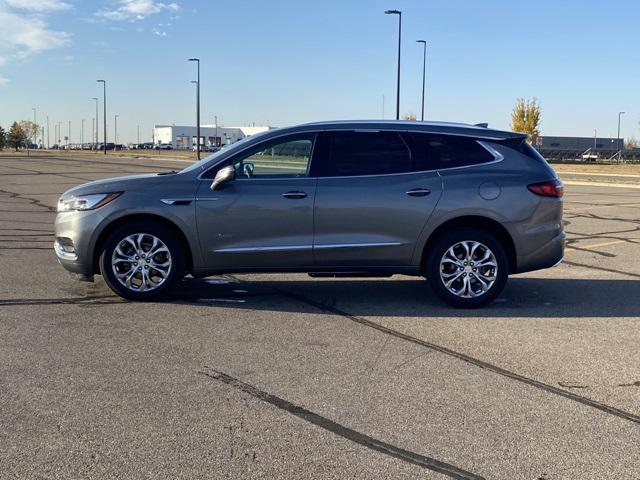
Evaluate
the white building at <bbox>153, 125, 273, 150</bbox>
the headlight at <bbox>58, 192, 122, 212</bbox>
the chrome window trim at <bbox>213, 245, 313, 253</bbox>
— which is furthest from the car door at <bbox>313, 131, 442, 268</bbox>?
the white building at <bbox>153, 125, 273, 150</bbox>

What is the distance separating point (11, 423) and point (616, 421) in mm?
3589

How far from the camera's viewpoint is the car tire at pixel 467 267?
694 centimetres

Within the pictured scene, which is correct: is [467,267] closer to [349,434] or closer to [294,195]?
[294,195]

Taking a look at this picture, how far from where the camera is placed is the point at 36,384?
15.1 ft

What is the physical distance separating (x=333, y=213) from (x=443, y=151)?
1.32 metres

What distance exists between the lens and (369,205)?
22.4 ft

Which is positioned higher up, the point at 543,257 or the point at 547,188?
the point at 547,188

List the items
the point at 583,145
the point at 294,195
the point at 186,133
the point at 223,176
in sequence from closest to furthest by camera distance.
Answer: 1. the point at 223,176
2. the point at 294,195
3. the point at 583,145
4. the point at 186,133

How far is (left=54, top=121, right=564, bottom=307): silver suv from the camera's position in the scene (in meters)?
6.84

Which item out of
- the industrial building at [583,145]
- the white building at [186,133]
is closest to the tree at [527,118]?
the industrial building at [583,145]

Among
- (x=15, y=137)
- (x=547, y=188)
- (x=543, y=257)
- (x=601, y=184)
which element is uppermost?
(x=15, y=137)

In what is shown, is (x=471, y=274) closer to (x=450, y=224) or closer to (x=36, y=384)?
(x=450, y=224)

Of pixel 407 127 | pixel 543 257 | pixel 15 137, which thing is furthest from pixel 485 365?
pixel 15 137

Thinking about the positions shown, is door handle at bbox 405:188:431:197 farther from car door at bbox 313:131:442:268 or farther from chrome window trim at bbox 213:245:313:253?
chrome window trim at bbox 213:245:313:253
